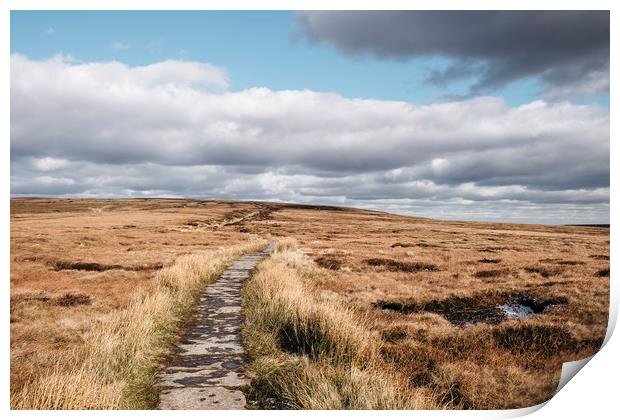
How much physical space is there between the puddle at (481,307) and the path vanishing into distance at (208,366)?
7294mm

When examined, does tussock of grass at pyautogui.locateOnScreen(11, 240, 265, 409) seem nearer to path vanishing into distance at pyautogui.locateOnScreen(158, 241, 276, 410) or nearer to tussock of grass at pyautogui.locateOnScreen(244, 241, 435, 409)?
path vanishing into distance at pyautogui.locateOnScreen(158, 241, 276, 410)

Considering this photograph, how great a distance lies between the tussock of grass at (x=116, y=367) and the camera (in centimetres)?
723

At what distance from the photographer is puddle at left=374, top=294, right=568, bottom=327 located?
55.1ft

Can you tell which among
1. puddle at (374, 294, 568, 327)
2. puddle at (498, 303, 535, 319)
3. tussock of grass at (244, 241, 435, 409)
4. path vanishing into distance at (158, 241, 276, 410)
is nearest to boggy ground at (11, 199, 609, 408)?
puddle at (374, 294, 568, 327)

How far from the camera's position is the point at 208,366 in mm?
9883

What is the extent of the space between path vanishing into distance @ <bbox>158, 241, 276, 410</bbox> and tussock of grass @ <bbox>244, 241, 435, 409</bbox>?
38 centimetres

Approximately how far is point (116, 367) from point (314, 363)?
4.11m

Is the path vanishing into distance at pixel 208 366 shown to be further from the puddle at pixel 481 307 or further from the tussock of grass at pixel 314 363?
the puddle at pixel 481 307

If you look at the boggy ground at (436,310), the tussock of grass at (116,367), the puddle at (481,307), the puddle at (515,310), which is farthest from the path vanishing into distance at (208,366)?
the puddle at (515,310)
